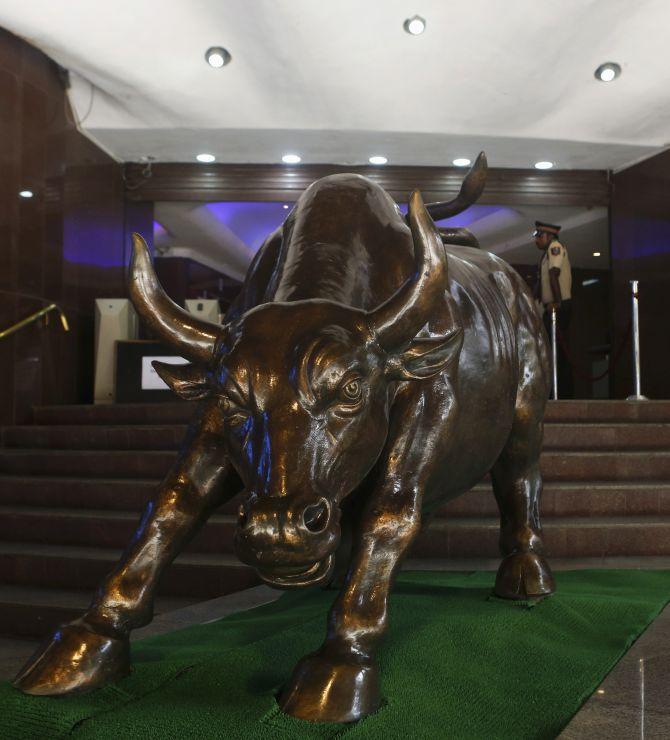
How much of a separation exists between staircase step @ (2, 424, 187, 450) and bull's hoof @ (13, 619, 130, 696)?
3.65 metres

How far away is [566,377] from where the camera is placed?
1171 cm

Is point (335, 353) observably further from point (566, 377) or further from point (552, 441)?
point (566, 377)

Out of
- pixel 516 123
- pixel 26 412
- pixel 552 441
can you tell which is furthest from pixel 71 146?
pixel 552 441

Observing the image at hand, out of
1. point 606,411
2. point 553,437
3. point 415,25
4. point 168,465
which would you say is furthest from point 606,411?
point 415,25

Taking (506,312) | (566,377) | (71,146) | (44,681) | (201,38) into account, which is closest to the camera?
(44,681)

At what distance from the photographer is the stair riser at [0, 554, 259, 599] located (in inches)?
152

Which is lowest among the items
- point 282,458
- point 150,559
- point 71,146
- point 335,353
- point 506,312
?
point 150,559

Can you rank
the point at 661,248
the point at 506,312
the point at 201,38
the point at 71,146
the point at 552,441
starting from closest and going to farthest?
the point at 506,312 < the point at 552,441 < the point at 201,38 < the point at 71,146 < the point at 661,248

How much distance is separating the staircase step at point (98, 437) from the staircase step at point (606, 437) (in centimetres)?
253

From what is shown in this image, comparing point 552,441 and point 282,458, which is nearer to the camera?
point 282,458

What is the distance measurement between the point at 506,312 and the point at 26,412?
5.97m

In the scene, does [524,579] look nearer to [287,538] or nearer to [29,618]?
[287,538]

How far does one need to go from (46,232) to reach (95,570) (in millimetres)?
4510

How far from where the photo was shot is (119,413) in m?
6.54
